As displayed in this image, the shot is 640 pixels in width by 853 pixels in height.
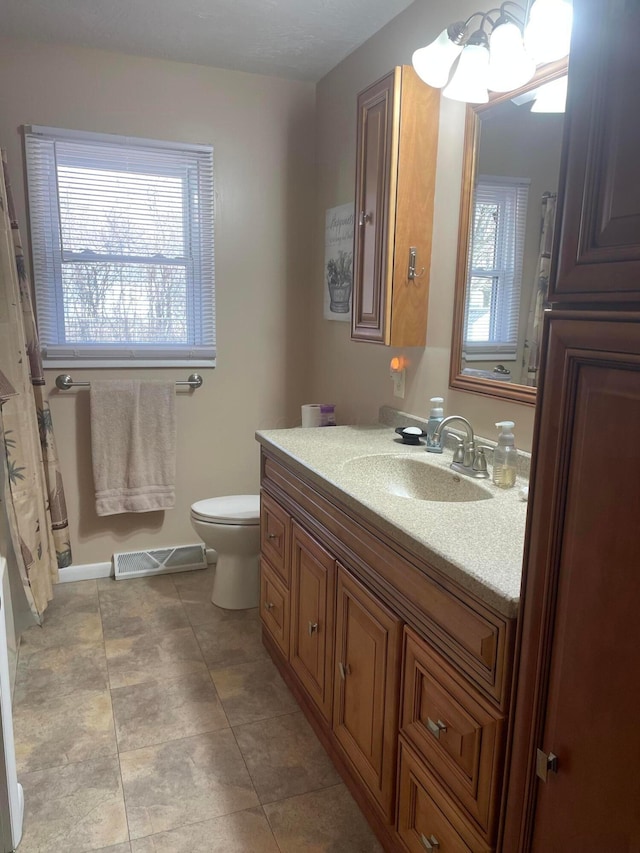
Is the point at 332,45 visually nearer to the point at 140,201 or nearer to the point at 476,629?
the point at 140,201

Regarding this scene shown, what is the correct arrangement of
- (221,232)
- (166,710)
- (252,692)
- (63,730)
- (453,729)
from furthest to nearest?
(221,232) → (252,692) → (166,710) → (63,730) → (453,729)

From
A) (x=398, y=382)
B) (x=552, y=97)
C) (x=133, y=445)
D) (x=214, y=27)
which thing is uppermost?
(x=214, y=27)

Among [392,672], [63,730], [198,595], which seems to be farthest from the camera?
[198,595]

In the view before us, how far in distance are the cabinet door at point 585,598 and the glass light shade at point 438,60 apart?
1340 mm

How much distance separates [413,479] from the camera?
1.97m

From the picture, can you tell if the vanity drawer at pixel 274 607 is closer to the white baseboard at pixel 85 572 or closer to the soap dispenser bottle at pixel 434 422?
the soap dispenser bottle at pixel 434 422

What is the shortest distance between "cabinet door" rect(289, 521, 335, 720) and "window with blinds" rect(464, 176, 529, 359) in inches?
32.6

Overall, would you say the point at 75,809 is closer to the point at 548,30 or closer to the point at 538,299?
the point at 538,299

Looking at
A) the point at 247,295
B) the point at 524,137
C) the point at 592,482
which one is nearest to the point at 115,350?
the point at 247,295

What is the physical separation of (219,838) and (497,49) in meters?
2.21

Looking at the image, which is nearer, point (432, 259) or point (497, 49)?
point (497, 49)

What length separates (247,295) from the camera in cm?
317

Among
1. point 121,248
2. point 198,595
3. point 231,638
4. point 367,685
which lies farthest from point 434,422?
point 121,248

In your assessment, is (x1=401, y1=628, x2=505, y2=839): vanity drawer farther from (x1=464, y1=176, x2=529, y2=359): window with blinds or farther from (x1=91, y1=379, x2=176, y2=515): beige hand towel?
(x1=91, y1=379, x2=176, y2=515): beige hand towel
